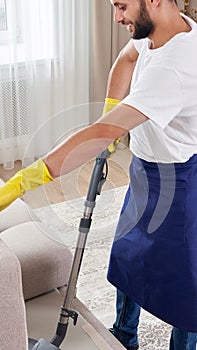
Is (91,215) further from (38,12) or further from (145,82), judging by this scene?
(38,12)

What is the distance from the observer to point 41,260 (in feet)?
5.93

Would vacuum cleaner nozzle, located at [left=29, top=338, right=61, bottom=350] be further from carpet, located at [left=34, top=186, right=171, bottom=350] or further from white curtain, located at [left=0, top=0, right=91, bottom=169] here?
white curtain, located at [left=0, top=0, right=91, bottom=169]

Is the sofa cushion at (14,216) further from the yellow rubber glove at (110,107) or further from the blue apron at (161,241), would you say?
the yellow rubber glove at (110,107)

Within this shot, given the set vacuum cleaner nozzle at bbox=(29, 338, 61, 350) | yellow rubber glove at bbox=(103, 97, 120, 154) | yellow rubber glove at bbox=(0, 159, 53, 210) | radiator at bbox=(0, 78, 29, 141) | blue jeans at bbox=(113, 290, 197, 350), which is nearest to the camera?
yellow rubber glove at bbox=(0, 159, 53, 210)

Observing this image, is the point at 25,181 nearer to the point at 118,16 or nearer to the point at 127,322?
→ the point at 118,16

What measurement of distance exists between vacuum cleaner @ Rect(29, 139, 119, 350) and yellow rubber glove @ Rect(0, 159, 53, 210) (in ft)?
0.64

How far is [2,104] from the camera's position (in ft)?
11.7

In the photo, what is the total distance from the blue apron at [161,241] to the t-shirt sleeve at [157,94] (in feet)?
1.05

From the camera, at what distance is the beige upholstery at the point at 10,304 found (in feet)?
3.42

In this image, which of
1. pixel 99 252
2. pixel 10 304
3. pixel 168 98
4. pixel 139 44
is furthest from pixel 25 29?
pixel 10 304

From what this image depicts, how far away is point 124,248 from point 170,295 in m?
0.20

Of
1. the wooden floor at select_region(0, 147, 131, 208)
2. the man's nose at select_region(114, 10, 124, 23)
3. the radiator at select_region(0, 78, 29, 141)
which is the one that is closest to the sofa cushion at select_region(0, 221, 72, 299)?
the wooden floor at select_region(0, 147, 131, 208)

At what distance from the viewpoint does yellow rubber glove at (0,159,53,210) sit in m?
1.38

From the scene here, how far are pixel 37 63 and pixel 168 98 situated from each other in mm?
2294
